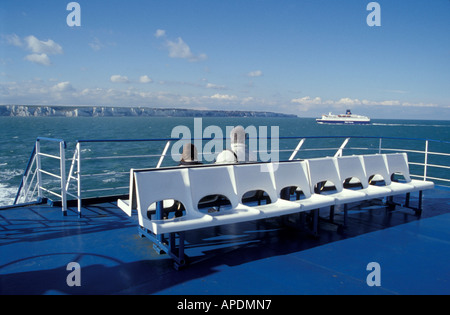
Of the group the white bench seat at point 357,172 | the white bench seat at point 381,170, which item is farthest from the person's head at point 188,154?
the white bench seat at point 381,170

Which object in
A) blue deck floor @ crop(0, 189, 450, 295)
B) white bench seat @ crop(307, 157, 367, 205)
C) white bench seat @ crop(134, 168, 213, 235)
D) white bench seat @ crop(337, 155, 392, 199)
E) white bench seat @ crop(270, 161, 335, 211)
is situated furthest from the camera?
white bench seat @ crop(337, 155, 392, 199)

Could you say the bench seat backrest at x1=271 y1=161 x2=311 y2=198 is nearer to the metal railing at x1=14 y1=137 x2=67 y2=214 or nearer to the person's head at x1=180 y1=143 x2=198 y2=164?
the person's head at x1=180 y1=143 x2=198 y2=164

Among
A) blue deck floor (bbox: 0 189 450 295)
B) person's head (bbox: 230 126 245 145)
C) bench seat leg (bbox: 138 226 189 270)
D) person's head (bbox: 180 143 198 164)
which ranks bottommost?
blue deck floor (bbox: 0 189 450 295)

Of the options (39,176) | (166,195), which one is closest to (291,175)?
(166,195)

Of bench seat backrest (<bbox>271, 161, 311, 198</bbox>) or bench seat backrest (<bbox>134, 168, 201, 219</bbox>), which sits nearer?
bench seat backrest (<bbox>134, 168, 201, 219</bbox>)

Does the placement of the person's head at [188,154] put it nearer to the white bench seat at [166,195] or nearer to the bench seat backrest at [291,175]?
the white bench seat at [166,195]

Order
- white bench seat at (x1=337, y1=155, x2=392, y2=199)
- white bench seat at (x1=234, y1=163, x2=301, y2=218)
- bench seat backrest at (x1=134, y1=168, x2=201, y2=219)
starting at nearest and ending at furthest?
1. bench seat backrest at (x1=134, y1=168, x2=201, y2=219)
2. white bench seat at (x1=234, y1=163, x2=301, y2=218)
3. white bench seat at (x1=337, y1=155, x2=392, y2=199)

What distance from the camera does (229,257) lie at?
3137 mm

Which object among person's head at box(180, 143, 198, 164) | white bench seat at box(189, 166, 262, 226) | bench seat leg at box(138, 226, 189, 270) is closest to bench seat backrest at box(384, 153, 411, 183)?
white bench seat at box(189, 166, 262, 226)

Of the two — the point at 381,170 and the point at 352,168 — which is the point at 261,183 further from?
the point at 381,170

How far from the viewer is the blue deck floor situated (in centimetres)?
258

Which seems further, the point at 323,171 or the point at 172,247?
the point at 323,171
